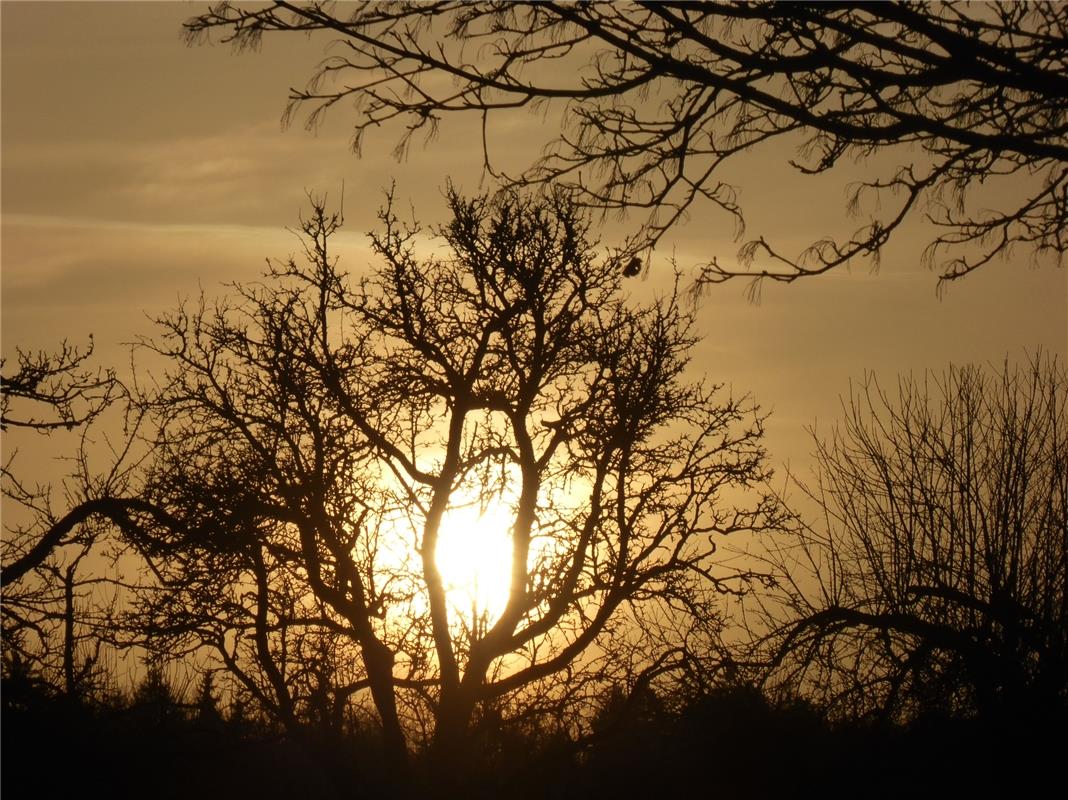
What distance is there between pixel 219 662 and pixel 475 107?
1374cm

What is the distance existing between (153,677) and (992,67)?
52.3 feet

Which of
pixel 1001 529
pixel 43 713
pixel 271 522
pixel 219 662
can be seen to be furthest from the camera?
pixel 219 662

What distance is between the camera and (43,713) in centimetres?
1175

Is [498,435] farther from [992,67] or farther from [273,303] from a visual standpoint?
[992,67]

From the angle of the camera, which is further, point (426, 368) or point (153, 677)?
point (153, 677)

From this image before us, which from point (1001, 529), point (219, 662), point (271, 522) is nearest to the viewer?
point (1001, 529)

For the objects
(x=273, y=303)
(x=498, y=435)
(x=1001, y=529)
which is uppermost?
(x=273, y=303)

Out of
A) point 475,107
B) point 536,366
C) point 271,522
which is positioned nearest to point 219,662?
point 271,522

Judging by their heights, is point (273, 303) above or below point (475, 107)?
above

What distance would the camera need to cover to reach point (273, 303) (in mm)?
16016

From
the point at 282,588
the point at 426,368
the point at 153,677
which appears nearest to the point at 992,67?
the point at 426,368

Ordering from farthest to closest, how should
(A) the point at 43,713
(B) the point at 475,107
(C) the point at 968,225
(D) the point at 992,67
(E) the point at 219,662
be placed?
(E) the point at 219,662 < (A) the point at 43,713 < (C) the point at 968,225 < (B) the point at 475,107 < (D) the point at 992,67

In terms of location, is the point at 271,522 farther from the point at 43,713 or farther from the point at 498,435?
the point at 43,713

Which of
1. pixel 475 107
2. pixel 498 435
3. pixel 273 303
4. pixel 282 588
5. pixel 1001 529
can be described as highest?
pixel 273 303
